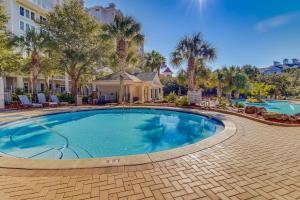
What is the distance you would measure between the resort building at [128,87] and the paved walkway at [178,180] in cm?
1742

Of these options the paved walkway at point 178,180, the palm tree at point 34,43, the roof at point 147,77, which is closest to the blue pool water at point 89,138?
the paved walkway at point 178,180

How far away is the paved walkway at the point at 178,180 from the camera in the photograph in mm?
2969

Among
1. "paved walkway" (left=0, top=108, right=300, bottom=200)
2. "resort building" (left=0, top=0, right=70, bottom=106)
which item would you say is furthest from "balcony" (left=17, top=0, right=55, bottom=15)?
"paved walkway" (left=0, top=108, right=300, bottom=200)

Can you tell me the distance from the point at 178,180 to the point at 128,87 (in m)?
20.4

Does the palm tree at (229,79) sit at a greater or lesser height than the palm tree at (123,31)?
lesser

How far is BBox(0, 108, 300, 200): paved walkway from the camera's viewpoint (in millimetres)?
2969

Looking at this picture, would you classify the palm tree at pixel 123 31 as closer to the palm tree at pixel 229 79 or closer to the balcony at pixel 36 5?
the palm tree at pixel 229 79

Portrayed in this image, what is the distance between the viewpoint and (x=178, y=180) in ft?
11.2

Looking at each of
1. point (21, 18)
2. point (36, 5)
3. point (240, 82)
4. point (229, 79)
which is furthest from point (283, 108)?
point (36, 5)

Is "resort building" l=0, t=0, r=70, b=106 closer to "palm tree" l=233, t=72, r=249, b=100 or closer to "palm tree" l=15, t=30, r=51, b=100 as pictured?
"palm tree" l=15, t=30, r=51, b=100

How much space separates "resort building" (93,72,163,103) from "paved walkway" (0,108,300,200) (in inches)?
686

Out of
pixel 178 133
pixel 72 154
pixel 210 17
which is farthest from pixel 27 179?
pixel 210 17

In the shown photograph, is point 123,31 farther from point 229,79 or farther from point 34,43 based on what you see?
point 229,79

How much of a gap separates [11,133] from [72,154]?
15.6ft
